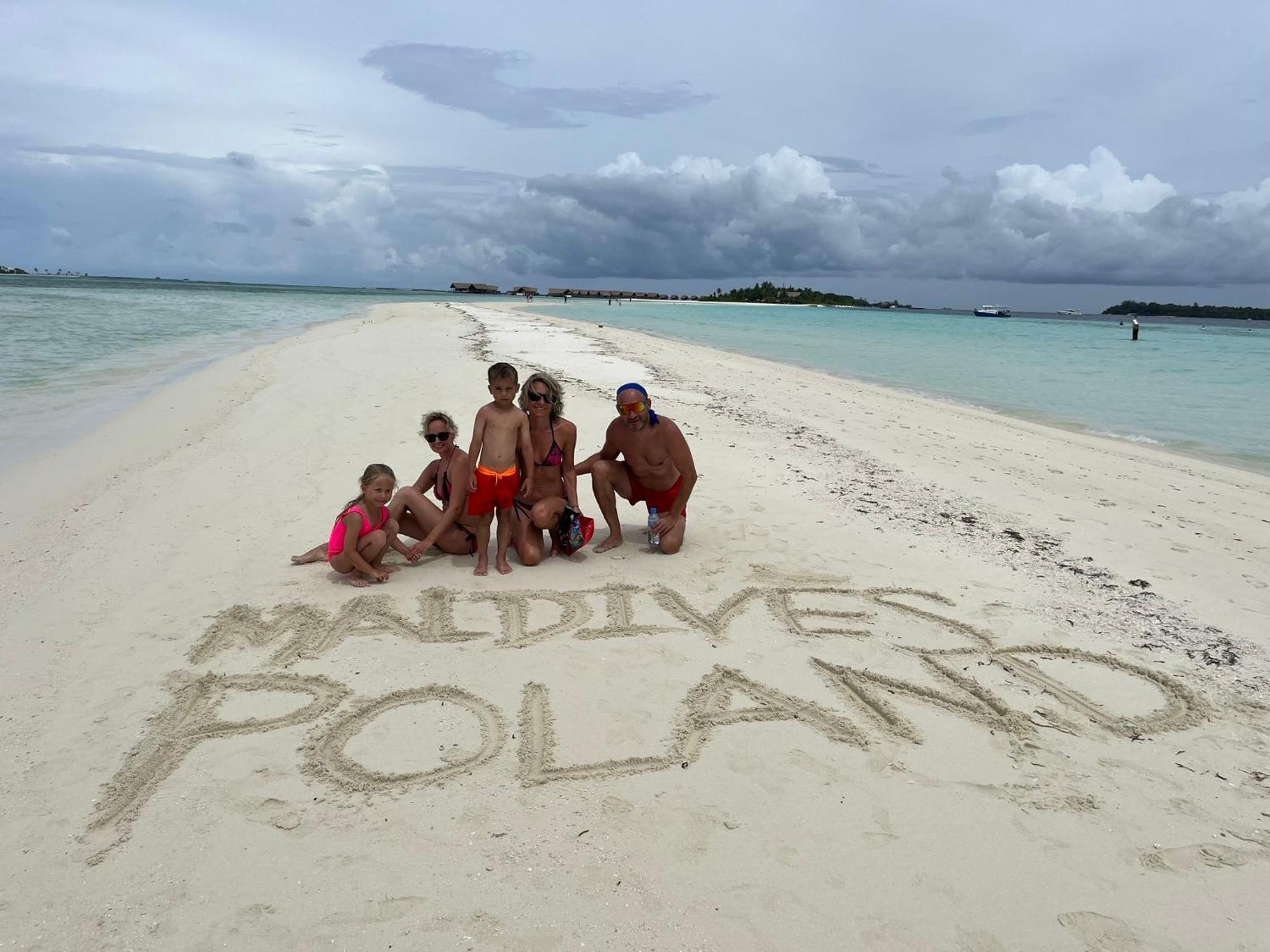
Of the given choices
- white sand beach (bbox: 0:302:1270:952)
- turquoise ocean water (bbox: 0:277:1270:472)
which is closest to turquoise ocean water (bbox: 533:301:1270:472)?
turquoise ocean water (bbox: 0:277:1270:472)

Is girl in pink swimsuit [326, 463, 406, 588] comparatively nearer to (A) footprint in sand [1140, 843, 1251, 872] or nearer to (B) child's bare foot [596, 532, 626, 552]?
(B) child's bare foot [596, 532, 626, 552]

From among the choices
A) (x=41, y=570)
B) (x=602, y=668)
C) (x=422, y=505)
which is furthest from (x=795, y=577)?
(x=41, y=570)

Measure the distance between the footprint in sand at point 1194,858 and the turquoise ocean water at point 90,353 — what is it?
31.5 feet

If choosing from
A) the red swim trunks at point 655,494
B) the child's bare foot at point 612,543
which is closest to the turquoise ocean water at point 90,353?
the child's bare foot at point 612,543

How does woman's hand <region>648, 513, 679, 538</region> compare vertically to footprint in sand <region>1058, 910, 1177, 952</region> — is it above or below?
above

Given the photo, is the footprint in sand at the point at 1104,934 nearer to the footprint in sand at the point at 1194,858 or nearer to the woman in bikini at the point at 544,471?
the footprint in sand at the point at 1194,858

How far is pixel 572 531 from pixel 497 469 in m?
0.67

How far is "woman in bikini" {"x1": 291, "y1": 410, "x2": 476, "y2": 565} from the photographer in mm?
5059

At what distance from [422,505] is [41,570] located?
2429 mm

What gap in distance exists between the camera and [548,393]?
203 inches

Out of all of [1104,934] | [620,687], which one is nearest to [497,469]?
[620,687]

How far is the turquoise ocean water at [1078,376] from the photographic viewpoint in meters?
13.1

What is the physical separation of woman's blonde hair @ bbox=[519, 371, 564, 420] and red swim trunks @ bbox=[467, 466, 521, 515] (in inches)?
18.2

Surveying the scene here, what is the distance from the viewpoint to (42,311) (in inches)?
1131
